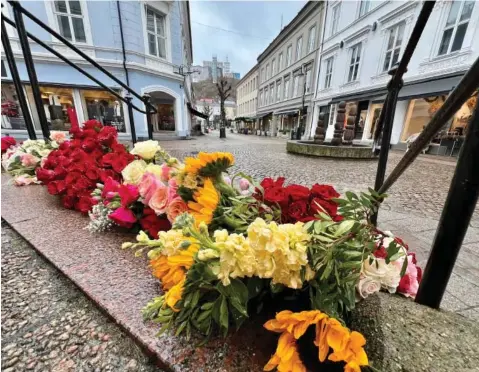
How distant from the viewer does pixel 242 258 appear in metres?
0.46

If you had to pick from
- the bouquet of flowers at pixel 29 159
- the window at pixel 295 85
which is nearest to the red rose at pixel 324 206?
the bouquet of flowers at pixel 29 159

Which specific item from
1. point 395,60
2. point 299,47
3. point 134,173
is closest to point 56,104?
point 134,173

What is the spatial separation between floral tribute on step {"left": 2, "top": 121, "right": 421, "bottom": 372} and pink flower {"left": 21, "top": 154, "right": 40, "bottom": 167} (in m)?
1.82

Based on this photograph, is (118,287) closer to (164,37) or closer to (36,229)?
(36,229)

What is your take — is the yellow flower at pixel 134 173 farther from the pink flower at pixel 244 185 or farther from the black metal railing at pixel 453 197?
the black metal railing at pixel 453 197

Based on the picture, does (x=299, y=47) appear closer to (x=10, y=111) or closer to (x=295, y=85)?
(x=295, y=85)

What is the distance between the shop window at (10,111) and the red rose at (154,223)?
13143mm

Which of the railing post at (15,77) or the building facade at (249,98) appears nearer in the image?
the railing post at (15,77)

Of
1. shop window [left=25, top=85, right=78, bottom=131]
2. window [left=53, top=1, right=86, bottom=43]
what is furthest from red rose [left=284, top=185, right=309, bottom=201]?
window [left=53, top=1, right=86, bottom=43]

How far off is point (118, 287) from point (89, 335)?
16 cm

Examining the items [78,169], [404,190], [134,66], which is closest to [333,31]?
[134,66]

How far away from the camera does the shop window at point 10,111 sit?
31.2ft

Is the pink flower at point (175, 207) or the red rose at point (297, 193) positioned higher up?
the red rose at point (297, 193)

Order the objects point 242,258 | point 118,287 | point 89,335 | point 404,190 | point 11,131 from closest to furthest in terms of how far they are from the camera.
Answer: point 242,258 → point 89,335 → point 118,287 → point 404,190 → point 11,131
